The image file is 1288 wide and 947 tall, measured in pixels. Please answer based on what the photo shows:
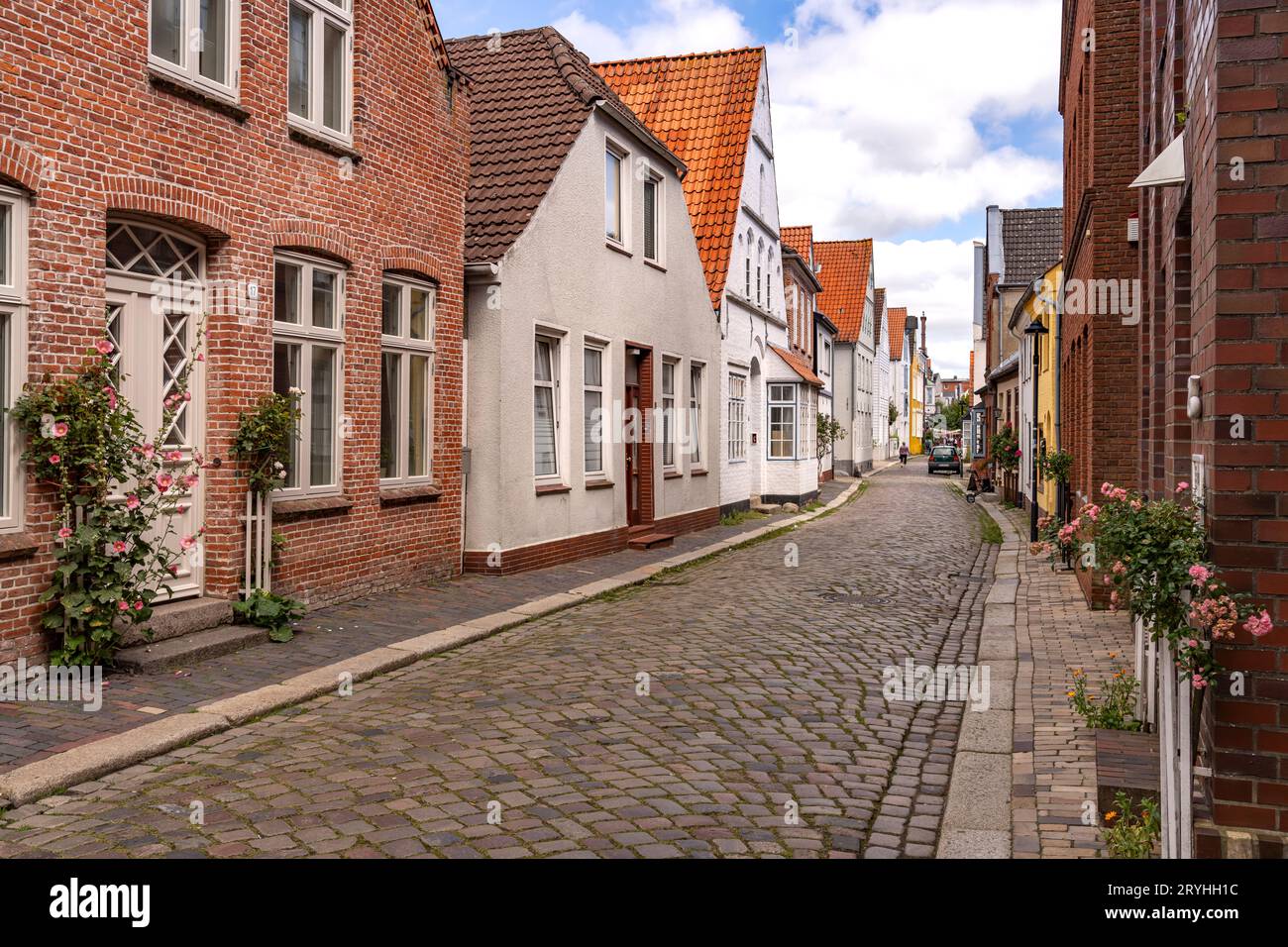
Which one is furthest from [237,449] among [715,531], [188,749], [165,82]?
[715,531]

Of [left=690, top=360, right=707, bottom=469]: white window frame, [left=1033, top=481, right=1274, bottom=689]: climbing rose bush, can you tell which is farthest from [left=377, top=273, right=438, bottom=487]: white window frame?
[left=690, top=360, right=707, bottom=469]: white window frame

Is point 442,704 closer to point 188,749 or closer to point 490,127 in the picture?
point 188,749

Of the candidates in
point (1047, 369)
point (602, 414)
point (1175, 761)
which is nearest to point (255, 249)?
point (602, 414)

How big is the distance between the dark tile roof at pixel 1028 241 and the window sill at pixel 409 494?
27949 mm

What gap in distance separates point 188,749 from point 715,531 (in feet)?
49.0

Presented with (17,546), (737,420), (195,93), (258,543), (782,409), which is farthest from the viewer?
(782,409)

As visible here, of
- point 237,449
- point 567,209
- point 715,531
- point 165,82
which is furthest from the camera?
point 715,531

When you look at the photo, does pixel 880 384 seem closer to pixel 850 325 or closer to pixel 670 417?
pixel 850 325

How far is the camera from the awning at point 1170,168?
559 centimetres

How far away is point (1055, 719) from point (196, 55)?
8122 millimetres

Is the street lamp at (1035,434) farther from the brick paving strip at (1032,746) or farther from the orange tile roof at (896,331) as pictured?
the orange tile roof at (896,331)

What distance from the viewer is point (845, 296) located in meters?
54.3

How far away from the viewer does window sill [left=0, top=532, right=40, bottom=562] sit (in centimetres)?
704

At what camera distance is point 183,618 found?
8383mm
